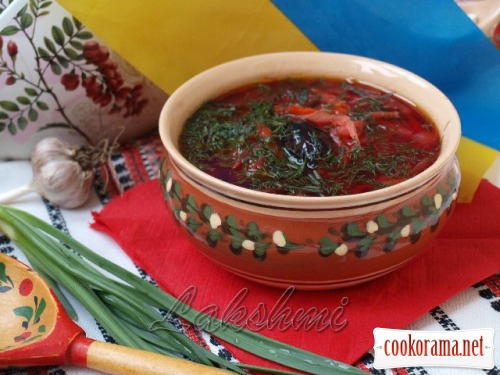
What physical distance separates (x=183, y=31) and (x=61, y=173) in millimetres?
596

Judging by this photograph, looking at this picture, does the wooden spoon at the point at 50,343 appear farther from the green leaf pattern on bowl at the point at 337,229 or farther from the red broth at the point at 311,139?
the red broth at the point at 311,139

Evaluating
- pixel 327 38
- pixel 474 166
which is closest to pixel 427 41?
pixel 327 38

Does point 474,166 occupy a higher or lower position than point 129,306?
higher

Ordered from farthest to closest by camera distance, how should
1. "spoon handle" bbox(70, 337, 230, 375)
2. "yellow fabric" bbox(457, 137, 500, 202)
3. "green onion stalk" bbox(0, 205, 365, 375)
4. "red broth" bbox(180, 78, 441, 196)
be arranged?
"yellow fabric" bbox(457, 137, 500, 202), "red broth" bbox(180, 78, 441, 196), "green onion stalk" bbox(0, 205, 365, 375), "spoon handle" bbox(70, 337, 230, 375)

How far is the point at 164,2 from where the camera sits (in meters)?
2.06

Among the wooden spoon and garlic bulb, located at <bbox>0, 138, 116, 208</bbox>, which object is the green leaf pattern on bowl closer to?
the wooden spoon

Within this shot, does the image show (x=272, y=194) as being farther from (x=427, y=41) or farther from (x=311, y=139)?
(x=427, y=41)

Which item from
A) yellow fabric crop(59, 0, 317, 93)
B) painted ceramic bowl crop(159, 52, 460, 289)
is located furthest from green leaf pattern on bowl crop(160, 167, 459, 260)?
yellow fabric crop(59, 0, 317, 93)

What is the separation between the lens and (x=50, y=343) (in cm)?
146

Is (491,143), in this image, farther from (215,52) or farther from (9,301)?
(9,301)

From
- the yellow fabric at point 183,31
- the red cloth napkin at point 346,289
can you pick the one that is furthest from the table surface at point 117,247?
the yellow fabric at point 183,31

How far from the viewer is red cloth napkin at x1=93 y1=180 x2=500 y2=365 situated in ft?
5.14

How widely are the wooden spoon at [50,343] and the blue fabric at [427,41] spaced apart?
1.18m

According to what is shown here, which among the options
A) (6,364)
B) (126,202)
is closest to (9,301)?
(6,364)
